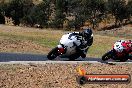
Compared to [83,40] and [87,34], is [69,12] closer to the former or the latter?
[87,34]

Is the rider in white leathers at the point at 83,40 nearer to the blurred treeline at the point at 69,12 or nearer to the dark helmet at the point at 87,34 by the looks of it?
the dark helmet at the point at 87,34

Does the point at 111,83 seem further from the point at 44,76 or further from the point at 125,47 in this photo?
the point at 125,47

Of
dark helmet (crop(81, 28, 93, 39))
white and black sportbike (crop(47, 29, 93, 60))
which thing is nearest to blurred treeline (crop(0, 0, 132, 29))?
dark helmet (crop(81, 28, 93, 39))

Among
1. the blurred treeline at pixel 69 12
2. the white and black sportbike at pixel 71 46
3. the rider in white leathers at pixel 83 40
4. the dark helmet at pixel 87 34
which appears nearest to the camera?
the white and black sportbike at pixel 71 46

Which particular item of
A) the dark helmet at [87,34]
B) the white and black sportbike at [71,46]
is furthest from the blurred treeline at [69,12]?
the white and black sportbike at [71,46]

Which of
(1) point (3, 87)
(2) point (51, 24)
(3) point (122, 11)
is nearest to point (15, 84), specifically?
(1) point (3, 87)

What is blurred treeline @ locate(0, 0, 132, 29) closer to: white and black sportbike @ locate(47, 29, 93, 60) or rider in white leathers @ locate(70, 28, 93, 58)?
rider in white leathers @ locate(70, 28, 93, 58)

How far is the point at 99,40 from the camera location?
48625 mm

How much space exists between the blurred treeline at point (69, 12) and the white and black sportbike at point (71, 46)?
264 ft

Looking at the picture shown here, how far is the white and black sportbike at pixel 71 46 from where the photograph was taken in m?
20.1

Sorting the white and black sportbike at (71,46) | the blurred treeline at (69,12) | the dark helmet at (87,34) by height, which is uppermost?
the dark helmet at (87,34)

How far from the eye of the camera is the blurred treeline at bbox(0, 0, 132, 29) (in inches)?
4060

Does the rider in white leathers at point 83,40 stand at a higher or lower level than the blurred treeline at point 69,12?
higher

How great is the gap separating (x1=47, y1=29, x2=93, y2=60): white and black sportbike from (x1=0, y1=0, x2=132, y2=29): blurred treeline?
8058 centimetres
